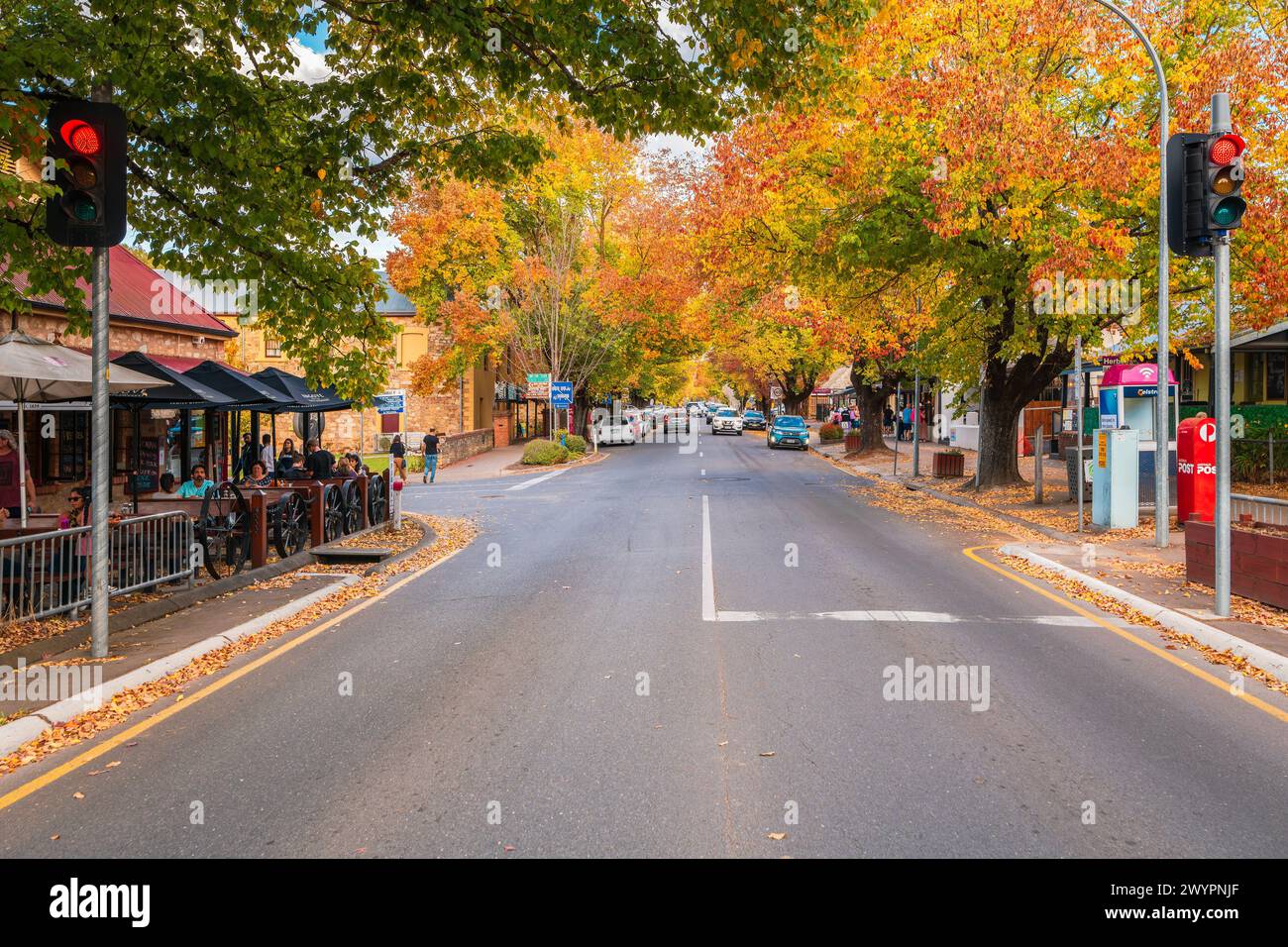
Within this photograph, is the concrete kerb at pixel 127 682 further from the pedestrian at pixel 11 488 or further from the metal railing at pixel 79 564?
the pedestrian at pixel 11 488

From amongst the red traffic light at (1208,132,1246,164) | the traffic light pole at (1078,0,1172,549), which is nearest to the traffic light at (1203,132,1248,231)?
the red traffic light at (1208,132,1246,164)

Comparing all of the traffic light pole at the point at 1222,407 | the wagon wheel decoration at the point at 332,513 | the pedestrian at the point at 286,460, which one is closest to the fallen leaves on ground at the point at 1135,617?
the traffic light pole at the point at 1222,407

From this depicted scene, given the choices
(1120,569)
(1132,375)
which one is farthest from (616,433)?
(1120,569)

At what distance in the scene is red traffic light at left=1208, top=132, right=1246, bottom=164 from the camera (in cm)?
827

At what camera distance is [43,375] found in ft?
31.7

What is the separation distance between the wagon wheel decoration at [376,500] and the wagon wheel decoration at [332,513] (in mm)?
1472

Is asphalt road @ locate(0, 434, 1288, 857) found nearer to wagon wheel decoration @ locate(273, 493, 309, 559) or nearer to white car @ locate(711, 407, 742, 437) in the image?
wagon wheel decoration @ locate(273, 493, 309, 559)

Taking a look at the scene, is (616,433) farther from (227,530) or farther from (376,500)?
(227,530)

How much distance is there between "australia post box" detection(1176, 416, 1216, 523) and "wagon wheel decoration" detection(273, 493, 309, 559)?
1356 cm

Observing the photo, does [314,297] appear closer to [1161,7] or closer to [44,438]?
[44,438]

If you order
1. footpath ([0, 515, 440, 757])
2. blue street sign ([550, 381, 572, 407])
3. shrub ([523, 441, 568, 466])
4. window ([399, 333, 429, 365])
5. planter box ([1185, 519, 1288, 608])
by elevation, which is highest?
window ([399, 333, 429, 365])

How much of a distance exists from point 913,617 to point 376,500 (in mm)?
11230

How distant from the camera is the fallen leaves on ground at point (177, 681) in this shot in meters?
5.50

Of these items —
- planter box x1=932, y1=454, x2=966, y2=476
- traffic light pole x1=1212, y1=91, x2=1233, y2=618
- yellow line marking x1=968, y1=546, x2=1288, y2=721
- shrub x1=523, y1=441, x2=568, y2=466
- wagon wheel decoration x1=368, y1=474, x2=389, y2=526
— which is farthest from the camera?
shrub x1=523, y1=441, x2=568, y2=466
